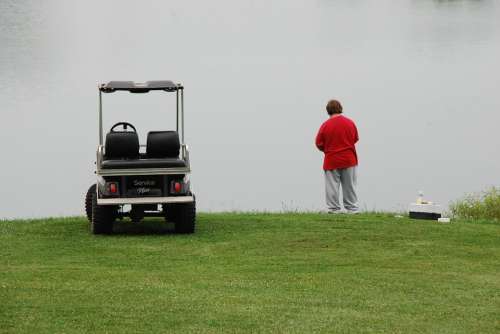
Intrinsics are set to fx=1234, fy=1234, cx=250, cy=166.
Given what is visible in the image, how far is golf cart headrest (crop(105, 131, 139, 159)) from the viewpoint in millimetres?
14367

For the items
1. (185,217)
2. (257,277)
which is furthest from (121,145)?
(257,277)

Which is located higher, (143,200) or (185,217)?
(143,200)

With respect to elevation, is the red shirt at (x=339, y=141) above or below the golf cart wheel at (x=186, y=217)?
above

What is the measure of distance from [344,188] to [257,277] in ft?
19.4

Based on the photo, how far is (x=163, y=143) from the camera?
14555 millimetres

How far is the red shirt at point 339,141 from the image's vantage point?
1636 cm

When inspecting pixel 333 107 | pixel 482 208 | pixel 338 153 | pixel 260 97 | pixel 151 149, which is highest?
pixel 260 97

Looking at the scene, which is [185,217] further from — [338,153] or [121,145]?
[338,153]

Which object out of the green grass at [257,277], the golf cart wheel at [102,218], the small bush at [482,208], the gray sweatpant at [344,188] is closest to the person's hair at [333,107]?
the gray sweatpant at [344,188]

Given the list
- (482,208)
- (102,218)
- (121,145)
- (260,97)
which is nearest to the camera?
(102,218)

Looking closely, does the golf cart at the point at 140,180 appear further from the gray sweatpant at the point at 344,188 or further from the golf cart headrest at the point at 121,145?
the gray sweatpant at the point at 344,188

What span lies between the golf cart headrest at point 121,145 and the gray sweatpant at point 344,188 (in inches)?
126

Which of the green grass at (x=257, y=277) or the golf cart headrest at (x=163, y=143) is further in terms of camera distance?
the golf cart headrest at (x=163, y=143)

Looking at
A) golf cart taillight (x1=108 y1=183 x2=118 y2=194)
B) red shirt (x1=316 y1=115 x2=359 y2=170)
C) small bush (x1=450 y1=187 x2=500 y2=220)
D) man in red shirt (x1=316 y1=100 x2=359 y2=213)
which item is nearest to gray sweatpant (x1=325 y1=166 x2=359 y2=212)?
man in red shirt (x1=316 y1=100 x2=359 y2=213)
